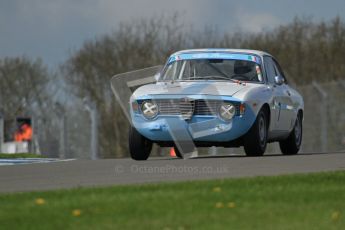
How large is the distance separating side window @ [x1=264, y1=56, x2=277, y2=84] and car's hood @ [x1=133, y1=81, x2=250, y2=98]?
1.19m

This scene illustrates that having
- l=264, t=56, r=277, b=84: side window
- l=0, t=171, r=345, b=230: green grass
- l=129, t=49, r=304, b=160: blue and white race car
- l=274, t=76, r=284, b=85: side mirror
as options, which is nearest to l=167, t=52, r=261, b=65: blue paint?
l=129, t=49, r=304, b=160: blue and white race car

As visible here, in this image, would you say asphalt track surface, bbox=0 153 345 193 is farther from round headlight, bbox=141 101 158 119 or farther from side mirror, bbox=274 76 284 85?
side mirror, bbox=274 76 284 85

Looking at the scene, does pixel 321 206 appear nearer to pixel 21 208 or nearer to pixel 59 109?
pixel 21 208

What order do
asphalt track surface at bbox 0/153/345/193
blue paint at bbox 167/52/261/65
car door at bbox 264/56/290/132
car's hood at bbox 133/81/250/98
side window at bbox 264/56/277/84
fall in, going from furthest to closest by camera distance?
side window at bbox 264/56/277/84 → blue paint at bbox 167/52/261/65 → car door at bbox 264/56/290/132 → car's hood at bbox 133/81/250/98 → asphalt track surface at bbox 0/153/345/193

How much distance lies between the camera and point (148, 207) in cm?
884

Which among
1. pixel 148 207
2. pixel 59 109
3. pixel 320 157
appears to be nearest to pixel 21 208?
pixel 148 207

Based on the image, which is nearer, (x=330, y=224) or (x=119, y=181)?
(x=330, y=224)

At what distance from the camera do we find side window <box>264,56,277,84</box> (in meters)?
17.6

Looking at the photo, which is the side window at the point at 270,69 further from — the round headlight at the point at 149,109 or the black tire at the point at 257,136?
the round headlight at the point at 149,109

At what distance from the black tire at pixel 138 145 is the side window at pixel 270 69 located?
2.40 meters

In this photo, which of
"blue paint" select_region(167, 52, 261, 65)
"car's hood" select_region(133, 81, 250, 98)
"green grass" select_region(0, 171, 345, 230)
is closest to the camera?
"green grass" select_region(0, 171, 345, 230)

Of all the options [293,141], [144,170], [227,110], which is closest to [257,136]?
[227,110]

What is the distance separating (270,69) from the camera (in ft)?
59.1

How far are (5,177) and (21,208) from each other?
4505mm
